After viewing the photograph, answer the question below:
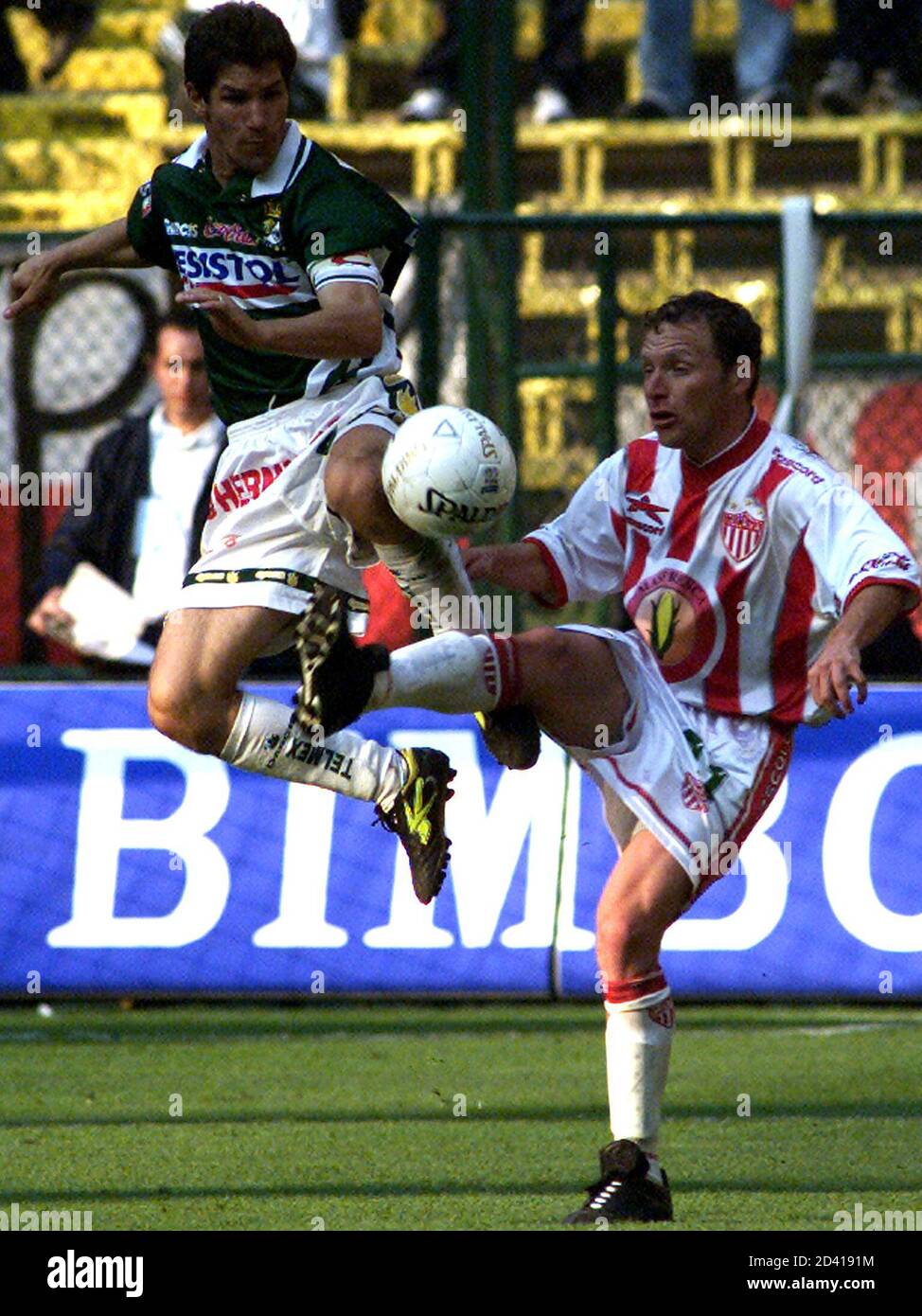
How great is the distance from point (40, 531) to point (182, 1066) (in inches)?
116

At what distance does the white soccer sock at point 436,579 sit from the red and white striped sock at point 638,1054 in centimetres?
94

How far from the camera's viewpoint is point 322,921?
7902 mm

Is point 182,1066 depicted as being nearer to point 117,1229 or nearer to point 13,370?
point 117,1229

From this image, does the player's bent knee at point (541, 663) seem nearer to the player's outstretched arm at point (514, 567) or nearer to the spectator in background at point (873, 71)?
the player's outstretched arm at point (514, 567)

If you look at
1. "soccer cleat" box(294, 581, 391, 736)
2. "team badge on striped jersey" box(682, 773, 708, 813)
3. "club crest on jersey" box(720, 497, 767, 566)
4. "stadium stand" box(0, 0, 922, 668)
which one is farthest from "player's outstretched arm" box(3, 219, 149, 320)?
"stadium stand" box(0, 0, 922, 668)

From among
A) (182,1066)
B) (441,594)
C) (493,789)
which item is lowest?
(182,1066)

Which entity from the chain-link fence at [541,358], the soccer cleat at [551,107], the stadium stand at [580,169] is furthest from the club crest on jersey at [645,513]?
the soccer cleat at [551,107]

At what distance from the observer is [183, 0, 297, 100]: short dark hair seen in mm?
5246

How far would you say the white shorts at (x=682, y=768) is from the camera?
17.2 feet

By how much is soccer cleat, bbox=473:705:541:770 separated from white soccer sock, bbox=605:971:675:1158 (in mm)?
570

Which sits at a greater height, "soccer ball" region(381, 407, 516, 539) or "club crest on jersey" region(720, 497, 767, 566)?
"soccer ball" region(381, 407, 516, 539)

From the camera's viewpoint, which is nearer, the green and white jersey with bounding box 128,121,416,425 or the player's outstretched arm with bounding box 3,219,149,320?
the green and white jersey with bounding box 128,121,416,425

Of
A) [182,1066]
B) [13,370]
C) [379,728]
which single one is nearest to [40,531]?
[13,370]

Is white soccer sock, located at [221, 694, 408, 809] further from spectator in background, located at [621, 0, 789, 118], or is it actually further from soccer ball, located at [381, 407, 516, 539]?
spectator in background, located at [621, 0, 789, 118]
